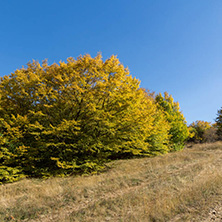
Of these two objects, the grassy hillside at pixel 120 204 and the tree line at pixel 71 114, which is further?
the tree line at pixel 71 114

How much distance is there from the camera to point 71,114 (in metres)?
13.1

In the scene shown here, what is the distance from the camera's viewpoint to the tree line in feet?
39.7

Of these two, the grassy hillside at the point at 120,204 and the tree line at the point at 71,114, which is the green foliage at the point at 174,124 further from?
the grassy hillside at the point at 120,204

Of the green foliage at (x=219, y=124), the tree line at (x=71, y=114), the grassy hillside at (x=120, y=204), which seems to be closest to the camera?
the grassy hillside at (x=120, y=204)

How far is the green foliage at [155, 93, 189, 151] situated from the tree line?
12776 mm

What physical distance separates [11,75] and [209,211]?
55.7ft

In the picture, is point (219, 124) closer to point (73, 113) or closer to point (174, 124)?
point (174, 124)

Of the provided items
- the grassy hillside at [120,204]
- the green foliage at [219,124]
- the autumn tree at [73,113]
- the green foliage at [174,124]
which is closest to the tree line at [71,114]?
the autumn tree at [73,113]

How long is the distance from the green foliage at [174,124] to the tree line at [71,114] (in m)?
12.8

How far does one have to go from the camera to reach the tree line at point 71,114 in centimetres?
1209

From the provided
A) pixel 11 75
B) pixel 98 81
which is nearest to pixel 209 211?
pixel 98 81

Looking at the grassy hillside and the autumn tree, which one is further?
the autumn tree

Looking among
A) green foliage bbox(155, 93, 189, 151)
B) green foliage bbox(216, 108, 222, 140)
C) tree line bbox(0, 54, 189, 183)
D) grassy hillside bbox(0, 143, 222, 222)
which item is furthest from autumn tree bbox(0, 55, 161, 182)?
green foliage bbox(216, 108, 222, 140)

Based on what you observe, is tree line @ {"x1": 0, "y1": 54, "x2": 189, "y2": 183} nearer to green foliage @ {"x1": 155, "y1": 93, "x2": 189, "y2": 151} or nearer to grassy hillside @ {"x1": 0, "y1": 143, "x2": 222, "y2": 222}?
grassy hillside @ {"x1": 0, "y1": 143, "x2": 222, "y2": 222}
